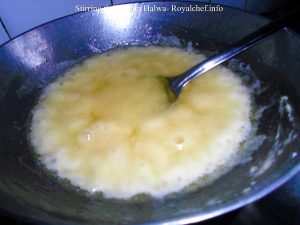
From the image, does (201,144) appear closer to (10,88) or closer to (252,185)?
(252,185)

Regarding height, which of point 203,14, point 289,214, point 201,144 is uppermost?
point 203,14

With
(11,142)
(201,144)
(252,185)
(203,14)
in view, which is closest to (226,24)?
(203,14)

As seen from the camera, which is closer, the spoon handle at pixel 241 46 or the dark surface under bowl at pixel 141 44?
the dark surface under bowl at pixel 141 44

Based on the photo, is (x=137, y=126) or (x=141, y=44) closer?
(x=137, y=126)

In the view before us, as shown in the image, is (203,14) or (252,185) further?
(203,14)
